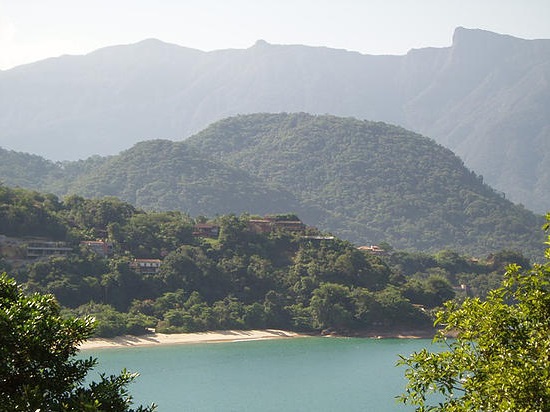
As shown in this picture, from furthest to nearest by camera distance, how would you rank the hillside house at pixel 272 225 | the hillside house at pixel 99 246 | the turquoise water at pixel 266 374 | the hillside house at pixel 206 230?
the hillside house at pixel 272 225 < the hillside house at pixel 206 230 < the hillside house at pixel 99 246 < the turquoise water at pixel 266 374

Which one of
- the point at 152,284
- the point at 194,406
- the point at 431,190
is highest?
the point at 431,190

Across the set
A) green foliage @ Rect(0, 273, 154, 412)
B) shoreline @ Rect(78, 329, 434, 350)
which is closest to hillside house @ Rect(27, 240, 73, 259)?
shoreline @ Rect(78, 329, 434, 350)

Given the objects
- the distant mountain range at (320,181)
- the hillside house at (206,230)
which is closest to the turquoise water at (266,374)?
the hillside house at (206,230)

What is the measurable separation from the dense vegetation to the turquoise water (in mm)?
3645

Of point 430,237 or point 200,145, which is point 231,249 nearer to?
point 430,237

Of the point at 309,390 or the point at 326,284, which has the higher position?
the point at 326,284

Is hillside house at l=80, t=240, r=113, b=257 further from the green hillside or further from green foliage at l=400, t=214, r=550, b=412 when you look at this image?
the green hillside

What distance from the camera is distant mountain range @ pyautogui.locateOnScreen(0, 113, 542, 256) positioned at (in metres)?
113

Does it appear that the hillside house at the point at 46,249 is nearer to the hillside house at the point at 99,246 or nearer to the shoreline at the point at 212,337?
the hillside house at the point at 99,246

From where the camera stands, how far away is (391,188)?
438 ft

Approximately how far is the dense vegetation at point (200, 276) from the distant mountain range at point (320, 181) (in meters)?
46.0

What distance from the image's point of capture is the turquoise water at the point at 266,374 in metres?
33.2

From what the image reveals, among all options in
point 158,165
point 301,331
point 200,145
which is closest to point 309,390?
point 301,331

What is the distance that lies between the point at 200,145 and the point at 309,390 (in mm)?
109819
